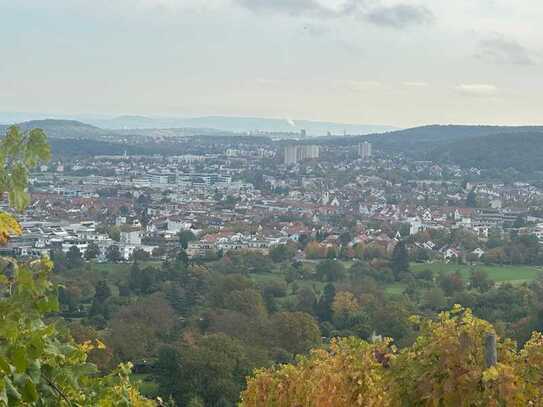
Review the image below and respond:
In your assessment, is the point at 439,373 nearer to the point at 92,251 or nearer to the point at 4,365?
the point at 4,365

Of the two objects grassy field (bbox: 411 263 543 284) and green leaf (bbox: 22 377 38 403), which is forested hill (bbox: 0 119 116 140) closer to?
grassy field (bbox: 411 263 543 284)

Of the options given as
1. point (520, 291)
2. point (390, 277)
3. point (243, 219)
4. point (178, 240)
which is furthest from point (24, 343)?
point (243, 219)

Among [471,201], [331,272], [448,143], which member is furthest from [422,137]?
[331,272]

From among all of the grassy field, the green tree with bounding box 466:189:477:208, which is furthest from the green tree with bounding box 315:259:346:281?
the green tree with bounding box 466:189:477:208

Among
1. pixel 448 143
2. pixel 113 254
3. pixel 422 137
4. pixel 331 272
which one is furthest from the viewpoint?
pixel 422 137

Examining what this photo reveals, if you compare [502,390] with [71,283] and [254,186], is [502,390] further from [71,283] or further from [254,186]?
[254,186]

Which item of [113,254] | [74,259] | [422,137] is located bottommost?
[113,254]

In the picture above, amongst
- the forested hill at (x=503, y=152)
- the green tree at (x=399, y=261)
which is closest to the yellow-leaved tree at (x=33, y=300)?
the green tree at (x=399, y=261)
